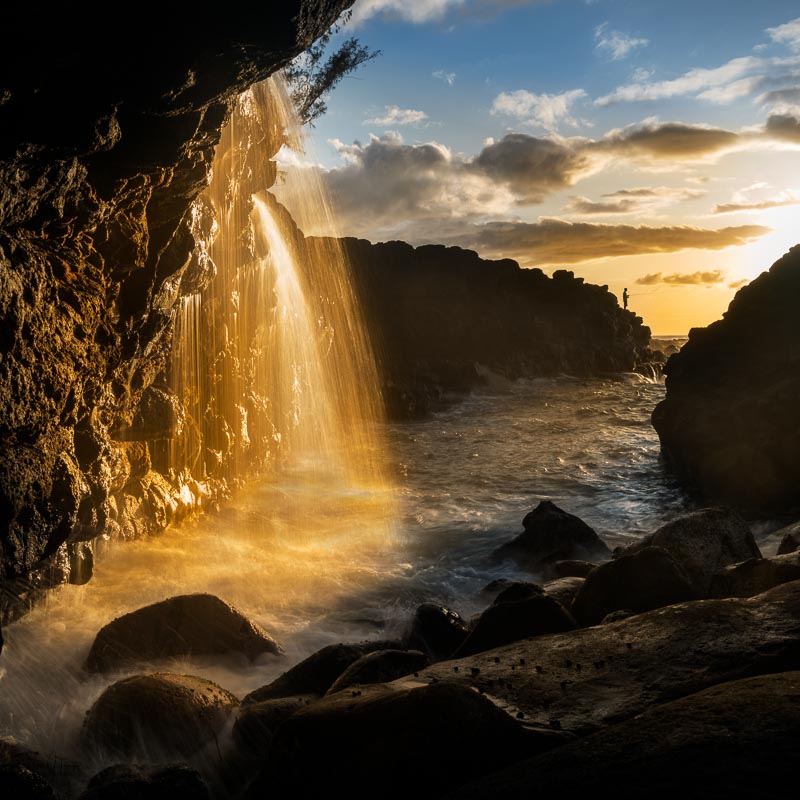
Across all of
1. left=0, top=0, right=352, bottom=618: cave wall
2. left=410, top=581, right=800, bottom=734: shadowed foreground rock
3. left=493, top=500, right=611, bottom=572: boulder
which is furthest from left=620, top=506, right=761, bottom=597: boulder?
left=0, top=0, right=352, bottom=618: cave wall

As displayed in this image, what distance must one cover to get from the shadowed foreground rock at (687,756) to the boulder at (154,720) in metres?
2.85

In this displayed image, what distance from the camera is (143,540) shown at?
10.9 m

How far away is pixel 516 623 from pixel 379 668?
3.97 feet

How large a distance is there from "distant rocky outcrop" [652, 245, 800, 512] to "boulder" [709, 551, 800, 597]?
7.89m

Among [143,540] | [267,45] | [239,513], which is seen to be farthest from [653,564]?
[239,513]

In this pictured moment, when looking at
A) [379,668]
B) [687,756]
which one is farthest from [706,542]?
[687,756]

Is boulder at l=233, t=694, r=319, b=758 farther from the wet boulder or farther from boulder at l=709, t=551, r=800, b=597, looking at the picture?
boulder at l=709, t=551, r=800, b=597

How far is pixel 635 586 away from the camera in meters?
6.04

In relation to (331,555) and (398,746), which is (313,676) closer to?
(398,746)

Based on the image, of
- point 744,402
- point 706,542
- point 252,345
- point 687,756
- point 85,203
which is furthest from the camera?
point 252,345

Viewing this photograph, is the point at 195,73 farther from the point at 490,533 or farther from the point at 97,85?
the point at 490,533

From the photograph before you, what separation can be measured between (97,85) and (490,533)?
975 centimetres

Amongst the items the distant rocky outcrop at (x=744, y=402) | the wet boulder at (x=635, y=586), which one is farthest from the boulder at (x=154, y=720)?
the distant rocky outcrop at (x=744, y=402)

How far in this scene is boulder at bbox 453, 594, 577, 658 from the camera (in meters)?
5.50
